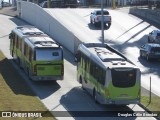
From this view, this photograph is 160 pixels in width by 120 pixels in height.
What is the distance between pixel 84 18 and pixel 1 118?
141 feet

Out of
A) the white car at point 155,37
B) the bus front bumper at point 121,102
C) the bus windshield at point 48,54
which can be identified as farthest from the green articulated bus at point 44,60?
the white car at point 155,37

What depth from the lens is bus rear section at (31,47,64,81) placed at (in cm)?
3528

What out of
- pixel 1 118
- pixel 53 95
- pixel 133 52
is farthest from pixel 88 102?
pixel 133 52

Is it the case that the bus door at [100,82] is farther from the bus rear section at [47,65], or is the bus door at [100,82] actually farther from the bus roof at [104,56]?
the bus rear section at [47,65]

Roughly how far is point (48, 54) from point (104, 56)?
18.8 feet

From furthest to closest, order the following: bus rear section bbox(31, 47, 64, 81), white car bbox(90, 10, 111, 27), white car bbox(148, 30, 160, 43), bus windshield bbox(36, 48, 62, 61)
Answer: white car bbox(90, 10, 111, 27) < white car bbox(148, 30, 160, 43) < bus windshield bbox(36, 48, 62, 61) < bus rear section bbox(31, 47, 64, 81)

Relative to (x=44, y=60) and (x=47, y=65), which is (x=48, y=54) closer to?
(x=44, y=60)

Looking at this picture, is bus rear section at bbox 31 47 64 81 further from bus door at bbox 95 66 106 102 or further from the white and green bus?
bus door at bbox 95 66 106 102

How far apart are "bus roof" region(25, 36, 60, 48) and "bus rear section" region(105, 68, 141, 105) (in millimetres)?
7922

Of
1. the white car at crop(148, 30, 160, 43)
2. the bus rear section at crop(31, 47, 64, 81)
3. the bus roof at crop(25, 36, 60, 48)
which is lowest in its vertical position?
the white car at crop(148, 30, 160, 43)

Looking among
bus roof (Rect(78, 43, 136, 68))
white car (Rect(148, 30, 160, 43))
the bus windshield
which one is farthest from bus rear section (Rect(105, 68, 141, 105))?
white car (Rect(148, 30, 160, 43))

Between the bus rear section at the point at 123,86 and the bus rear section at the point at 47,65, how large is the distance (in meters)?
7.13

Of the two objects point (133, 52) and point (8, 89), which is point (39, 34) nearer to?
point (8, 89)

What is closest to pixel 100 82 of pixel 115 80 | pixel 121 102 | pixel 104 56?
pixel 115 80
